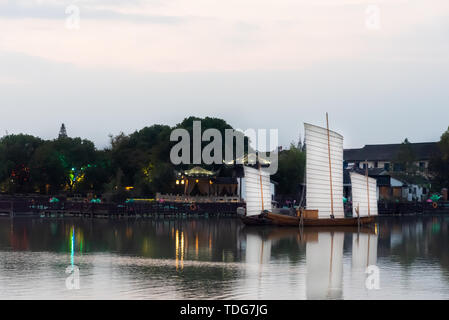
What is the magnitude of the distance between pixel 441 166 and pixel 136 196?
44361mm

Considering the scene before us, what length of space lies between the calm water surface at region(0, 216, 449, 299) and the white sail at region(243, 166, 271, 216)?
381 cm

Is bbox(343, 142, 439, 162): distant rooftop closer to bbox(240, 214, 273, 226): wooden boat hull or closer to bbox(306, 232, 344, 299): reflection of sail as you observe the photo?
bbox(240, 214, 273, 226): wooden boat hull

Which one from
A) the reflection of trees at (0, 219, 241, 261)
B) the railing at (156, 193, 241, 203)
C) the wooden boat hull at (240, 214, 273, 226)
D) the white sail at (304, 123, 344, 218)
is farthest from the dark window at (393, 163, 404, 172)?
the wooden boat hull at (240, 214, 273, 226)

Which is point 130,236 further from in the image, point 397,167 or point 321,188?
point 397,167

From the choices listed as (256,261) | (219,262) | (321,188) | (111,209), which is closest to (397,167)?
(111,209)

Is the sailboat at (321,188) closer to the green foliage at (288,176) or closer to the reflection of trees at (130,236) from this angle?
the reflection of trees at (130,236)

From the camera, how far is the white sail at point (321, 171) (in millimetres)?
59344

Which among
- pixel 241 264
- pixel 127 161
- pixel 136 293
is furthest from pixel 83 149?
pixel 136 293

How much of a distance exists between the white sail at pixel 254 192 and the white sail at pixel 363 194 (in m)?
7.57

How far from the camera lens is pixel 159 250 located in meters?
40.2

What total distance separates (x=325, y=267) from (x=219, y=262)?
5154 millimetres

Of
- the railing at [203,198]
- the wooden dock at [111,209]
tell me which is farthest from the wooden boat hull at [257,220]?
the railing at [203,198]
